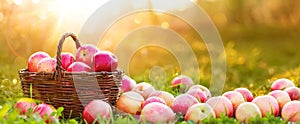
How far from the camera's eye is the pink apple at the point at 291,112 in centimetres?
303

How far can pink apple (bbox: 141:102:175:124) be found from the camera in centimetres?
289

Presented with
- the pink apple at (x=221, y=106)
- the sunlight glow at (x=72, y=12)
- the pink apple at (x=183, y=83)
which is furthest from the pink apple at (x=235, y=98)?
the sunlight glow at (x=72, y=12)

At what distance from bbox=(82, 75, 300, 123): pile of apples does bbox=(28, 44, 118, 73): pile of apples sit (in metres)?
0.22

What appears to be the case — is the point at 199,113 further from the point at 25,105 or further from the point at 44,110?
the point at 25,105

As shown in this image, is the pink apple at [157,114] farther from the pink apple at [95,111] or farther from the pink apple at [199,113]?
the pink apple at [95,111]

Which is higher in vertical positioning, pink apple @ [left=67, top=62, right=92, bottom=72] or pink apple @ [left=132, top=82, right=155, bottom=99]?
pink apple @ [left=67, top=62, right=92, bottom=72]

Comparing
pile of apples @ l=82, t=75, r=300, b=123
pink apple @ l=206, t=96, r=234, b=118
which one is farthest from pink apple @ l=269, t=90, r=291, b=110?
pink apple @ l=206, t=96, r=234, b=118

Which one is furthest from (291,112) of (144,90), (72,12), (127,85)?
(72,12)

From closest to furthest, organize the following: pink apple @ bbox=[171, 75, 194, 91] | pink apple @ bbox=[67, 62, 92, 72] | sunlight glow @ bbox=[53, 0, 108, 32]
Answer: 1. pink apple @ bbox=[67, 62, 92, 72]
2. pink apple @ bbox=[171, 75, 194, 91]
3. sunlight glow @ bbox=[53, 0, 108, 32]

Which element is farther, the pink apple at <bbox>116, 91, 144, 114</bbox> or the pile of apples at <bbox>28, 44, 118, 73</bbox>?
the pink apple at <bbox>116, 91, 144, 114</bbox>

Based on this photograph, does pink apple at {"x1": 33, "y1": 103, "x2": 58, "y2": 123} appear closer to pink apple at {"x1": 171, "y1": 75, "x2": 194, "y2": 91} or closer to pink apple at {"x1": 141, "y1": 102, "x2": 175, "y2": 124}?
pink apple at {"x1": 141, "y1": 102, "x2": 175, "y2": 124}

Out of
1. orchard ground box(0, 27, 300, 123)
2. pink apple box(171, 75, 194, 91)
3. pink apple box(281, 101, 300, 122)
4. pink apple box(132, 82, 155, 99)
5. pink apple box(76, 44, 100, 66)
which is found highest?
orchard ground box(0, 27, 300, 123)

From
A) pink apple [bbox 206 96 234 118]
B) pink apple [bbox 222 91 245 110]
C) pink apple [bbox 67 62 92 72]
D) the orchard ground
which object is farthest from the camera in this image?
the orchard ground

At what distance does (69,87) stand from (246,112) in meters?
1.01
